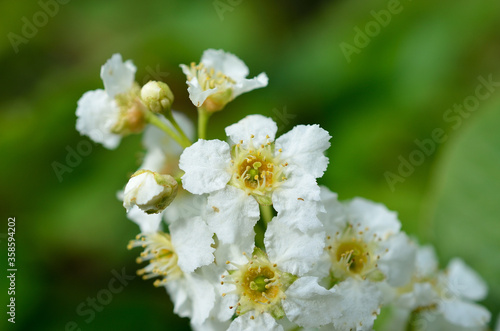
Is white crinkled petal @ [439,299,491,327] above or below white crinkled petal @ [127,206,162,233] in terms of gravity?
below

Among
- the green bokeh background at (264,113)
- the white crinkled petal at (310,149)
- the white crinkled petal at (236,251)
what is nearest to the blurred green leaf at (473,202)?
the green bokeh background at (264,113)

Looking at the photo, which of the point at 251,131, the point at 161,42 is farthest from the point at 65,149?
the point at 251,131

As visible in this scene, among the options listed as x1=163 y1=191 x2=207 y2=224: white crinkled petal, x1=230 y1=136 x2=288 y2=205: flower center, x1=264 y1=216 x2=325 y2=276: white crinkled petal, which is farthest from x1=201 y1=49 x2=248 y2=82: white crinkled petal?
x1=264 y1=216 x2=325 y2=276: white crinkled petal

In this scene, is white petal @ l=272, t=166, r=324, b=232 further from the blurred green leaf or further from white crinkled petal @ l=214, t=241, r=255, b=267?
the blurred green leaf

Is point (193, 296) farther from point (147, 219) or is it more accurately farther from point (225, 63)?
point (225, 63)

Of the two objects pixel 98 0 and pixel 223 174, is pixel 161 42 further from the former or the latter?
pixel 223 174

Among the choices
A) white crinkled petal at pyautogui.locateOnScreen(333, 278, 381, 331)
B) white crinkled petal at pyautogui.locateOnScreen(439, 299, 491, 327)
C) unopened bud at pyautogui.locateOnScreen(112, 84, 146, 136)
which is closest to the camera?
white crinkled petal at pyautogui.locateOnScreen(333, 278, 381, 331)
